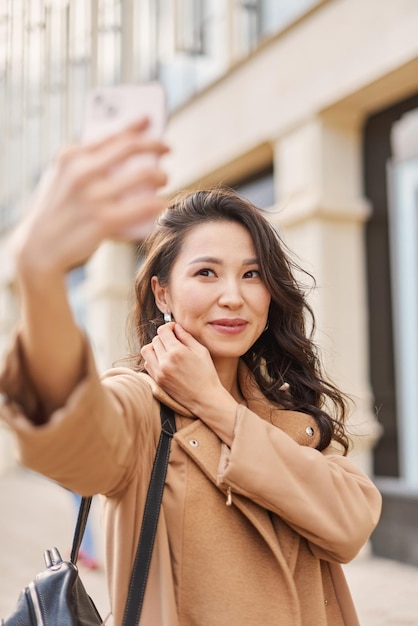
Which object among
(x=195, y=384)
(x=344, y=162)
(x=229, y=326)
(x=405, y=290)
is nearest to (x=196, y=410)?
(x=195, y=384)

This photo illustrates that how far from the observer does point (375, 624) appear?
4.23 metres

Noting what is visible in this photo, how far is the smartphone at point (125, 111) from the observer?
1.09 m

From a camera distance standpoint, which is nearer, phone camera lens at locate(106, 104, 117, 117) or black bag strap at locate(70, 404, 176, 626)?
phone camera lens at locate(106, 104, 117, 117)

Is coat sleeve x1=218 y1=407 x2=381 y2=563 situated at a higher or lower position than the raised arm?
lower

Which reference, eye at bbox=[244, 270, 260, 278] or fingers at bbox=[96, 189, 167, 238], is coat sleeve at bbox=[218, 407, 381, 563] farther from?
fingers at bbox=[96, 189, 167, 238]

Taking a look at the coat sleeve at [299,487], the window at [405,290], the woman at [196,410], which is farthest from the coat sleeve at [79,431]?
the window at [405,290]

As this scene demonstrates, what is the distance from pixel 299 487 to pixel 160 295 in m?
0.62

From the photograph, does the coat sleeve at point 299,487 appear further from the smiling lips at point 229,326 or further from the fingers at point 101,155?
the fingers at point 101,155

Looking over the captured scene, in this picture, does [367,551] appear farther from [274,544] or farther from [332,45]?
[274,544]

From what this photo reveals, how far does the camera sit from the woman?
1.06 meters

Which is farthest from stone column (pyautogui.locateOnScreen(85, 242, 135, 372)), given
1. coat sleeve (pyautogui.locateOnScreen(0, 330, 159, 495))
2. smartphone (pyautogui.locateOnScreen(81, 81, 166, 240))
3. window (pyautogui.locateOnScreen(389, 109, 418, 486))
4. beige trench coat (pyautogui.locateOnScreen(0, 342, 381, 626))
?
smartphone (pyautogui.locateOnScreen(81, 81, 166, 240))

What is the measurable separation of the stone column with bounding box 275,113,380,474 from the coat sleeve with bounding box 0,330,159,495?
4.63 metres

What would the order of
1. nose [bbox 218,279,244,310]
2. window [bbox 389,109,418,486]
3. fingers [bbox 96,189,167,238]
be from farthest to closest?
1. window [bbox 389,109,418,486]
2. nose [bbox 218,279,244,310]
3. fingers [bbox 96,189,167,238]

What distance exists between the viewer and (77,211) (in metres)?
1.05
